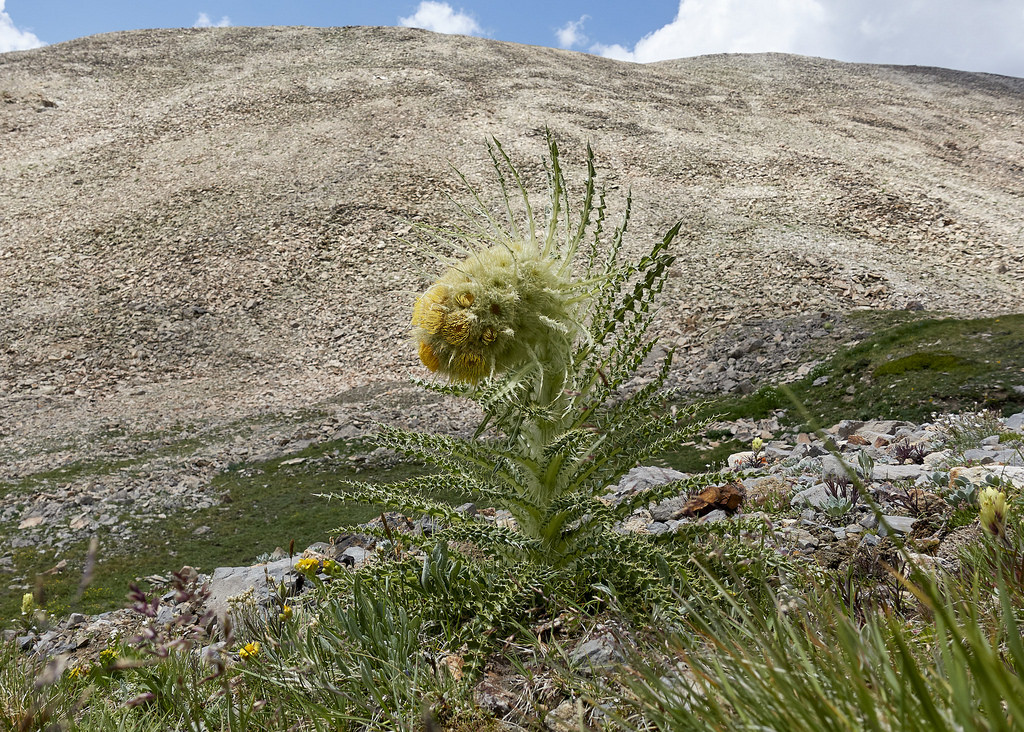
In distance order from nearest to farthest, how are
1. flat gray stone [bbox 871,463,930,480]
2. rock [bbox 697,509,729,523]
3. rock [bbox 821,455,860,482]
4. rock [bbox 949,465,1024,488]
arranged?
rock [bbox 949,465,1024,488]
rock [bbox 697,509,729,523]
flat gray stone [bbox 871,463,930,480]
rock [bbox 821,455,860,482]

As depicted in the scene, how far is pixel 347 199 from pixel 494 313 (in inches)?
868

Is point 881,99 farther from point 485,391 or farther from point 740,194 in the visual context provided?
point 485,391

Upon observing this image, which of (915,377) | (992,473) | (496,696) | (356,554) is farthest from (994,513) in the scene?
(915,377)

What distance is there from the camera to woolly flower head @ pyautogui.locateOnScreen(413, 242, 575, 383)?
2254 mm

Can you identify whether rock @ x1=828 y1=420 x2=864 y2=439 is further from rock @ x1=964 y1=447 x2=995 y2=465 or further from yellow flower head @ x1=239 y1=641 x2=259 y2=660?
yellow flower head @ x1=239 y1=641 x2=259 y2=660

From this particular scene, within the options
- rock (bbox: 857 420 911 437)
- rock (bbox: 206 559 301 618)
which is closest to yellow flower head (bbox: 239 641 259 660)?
rock (bbox: 206 559 301 618)

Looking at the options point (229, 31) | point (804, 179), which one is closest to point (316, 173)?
point (804, 179)

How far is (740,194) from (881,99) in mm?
19166

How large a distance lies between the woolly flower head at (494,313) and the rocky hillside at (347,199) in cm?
1063

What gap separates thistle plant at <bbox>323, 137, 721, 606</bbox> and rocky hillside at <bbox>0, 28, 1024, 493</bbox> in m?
10.5

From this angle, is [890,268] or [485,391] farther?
[890,268]

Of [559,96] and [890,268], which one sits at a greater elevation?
[559,96]

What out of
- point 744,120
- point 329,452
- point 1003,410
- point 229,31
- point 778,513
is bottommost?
point 329,452

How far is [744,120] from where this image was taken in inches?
1191
